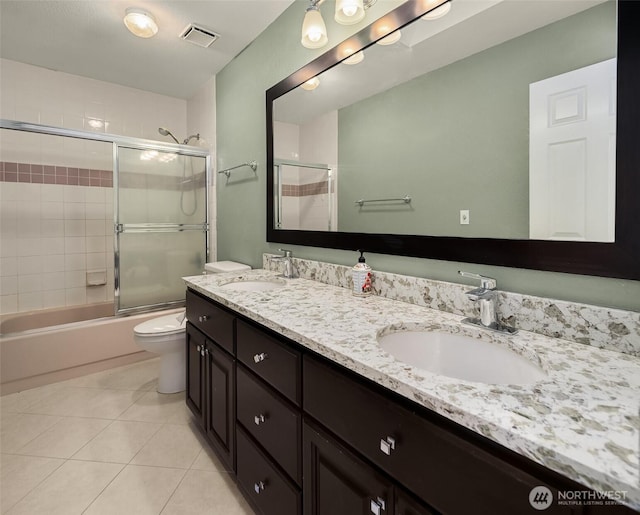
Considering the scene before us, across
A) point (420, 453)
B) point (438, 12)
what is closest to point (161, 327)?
point (420, 453)

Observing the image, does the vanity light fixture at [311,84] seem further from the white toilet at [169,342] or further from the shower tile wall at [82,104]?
the shower tile wall at [82,104]

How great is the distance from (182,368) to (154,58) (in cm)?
238

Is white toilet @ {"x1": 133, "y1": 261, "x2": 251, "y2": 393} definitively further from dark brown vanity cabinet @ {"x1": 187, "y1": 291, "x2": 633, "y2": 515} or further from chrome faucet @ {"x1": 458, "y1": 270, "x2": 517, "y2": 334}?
chrome faucet @ {"x1": 458, "y1": 270, "x2": 517, "y2": 334}

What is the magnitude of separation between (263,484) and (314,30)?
195 cm

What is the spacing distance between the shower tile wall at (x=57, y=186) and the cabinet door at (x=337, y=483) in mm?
3003

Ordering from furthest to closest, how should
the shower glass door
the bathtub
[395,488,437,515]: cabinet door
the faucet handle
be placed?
1. the shower glass door
2. the bathtub
3. the faucet handle
4. [395,488,437,515]: cabinet door

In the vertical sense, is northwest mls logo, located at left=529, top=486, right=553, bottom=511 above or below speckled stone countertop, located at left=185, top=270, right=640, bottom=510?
below

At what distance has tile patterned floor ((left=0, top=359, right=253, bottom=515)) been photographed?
4.50 ft

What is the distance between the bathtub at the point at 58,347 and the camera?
2223 millimetres

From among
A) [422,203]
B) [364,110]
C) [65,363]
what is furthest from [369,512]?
[65,363]

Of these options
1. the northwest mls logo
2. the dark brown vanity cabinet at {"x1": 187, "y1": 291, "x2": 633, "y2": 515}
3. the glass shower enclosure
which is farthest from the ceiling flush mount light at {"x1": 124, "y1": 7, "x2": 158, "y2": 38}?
→ the northwest mls logo

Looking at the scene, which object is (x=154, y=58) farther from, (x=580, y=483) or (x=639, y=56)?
(x=580, y=483)

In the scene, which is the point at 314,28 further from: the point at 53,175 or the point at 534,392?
the point at 53,175

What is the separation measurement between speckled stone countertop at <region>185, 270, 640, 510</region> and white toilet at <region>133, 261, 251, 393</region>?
1246 millimetres
